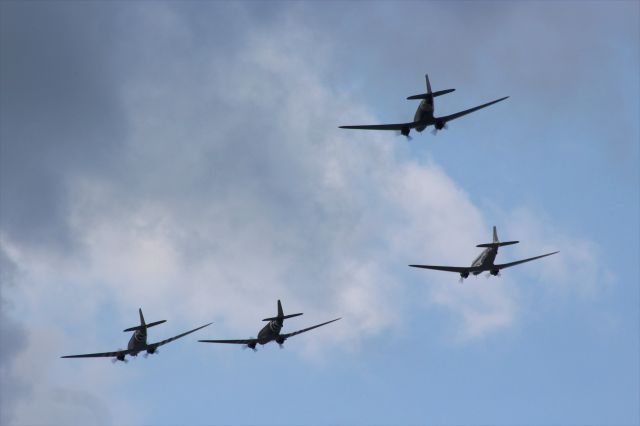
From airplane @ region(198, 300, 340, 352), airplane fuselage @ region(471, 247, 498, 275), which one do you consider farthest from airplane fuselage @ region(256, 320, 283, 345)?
airplane fuselage @ region(471, 247, 498, 275)

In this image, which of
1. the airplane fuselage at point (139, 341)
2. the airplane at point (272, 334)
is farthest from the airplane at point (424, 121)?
the airplane fuselage at point (139, 341)

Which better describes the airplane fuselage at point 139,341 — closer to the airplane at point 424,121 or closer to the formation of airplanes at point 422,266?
the formation of airplanes at point 422,266

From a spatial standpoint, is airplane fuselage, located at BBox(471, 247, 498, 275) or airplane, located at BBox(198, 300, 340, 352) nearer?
airplane fuselage, located at BBox(471, 247, 498, 275)

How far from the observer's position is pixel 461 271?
164 metres

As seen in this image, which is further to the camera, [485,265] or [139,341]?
[139,341]


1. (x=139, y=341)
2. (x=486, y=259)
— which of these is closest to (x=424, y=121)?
(x=486, y=259)

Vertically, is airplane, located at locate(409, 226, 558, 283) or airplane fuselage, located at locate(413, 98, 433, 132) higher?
airplane fuselage, located at locate(413, 98, 433, 132)

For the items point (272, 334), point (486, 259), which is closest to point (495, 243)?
point (486, 259)

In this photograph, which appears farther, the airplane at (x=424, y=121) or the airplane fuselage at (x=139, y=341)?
the airplane fuselage at (x=139, y=341)

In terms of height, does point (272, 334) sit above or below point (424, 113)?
below

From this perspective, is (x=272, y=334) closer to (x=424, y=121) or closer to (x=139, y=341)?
(x=139, y=341)

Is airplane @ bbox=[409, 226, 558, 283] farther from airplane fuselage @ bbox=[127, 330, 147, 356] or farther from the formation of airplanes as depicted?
airplane fuselage @ bbox=[127, 330, 147, 356]

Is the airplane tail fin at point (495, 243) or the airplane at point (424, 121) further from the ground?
the airplane at point (424, 121)

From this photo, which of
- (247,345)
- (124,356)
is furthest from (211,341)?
(124,356)
